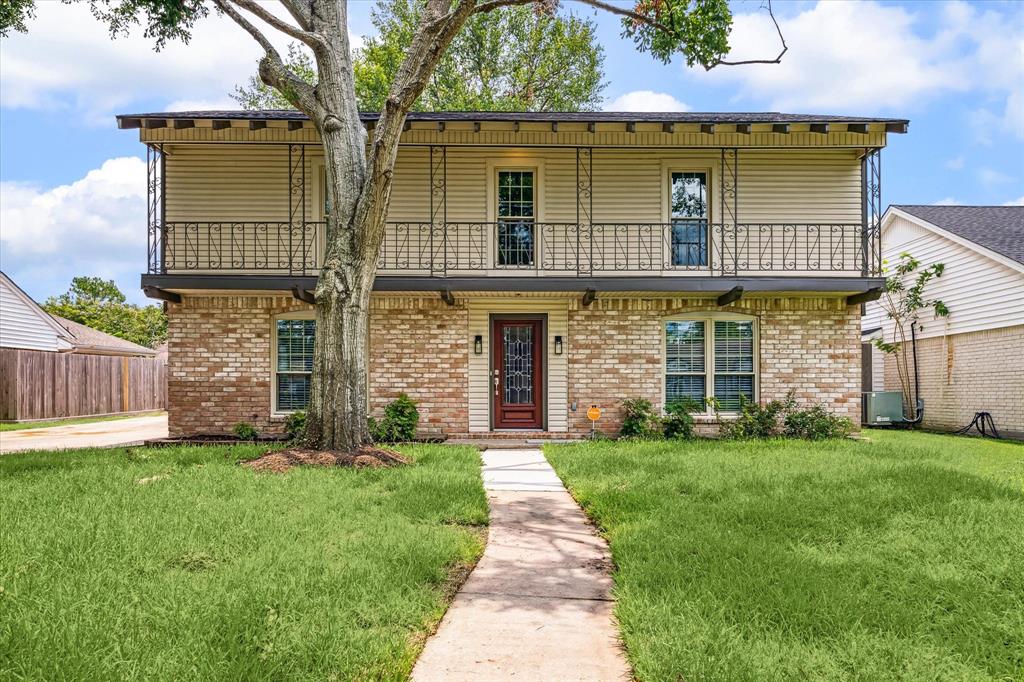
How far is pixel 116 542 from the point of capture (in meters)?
4.27

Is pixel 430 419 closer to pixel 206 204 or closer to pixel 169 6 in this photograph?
pixel 206 204

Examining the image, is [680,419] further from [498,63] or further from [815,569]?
[498,63]

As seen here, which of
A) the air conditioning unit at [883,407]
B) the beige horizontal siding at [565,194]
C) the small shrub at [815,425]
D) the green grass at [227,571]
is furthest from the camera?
the air conditioning unit at [883,407]

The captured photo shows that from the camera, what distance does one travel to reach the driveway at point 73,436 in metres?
11.5

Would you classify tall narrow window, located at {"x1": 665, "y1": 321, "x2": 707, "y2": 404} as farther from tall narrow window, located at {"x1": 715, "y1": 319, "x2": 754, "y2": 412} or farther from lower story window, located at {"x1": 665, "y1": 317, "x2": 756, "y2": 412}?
tall narrow window, located at {"x1": 715, "y1": 319, "x2": 754, "y2": 412}

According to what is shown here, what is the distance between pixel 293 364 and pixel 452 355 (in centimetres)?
290

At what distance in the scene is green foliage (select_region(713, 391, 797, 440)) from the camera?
11.4 m

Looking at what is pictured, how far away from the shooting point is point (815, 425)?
37.3ft

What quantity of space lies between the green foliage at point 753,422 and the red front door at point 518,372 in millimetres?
3247

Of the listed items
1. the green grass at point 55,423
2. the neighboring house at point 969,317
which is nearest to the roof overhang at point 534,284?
the neighboring house at point 969,317

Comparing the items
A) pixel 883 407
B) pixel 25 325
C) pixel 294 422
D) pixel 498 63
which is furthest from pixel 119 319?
pixel 883 407

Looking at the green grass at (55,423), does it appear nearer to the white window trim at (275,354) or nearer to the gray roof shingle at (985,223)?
the white window trim at (275,354)

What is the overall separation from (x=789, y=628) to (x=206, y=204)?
38.9 feet

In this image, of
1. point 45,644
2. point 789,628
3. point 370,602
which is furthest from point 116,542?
point 789,628
